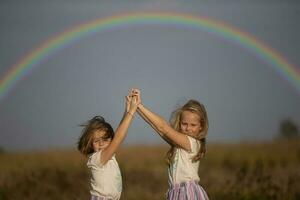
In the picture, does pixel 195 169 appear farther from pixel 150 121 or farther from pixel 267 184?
pixel 267 184

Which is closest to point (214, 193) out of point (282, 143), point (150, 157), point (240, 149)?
point (150, 157)

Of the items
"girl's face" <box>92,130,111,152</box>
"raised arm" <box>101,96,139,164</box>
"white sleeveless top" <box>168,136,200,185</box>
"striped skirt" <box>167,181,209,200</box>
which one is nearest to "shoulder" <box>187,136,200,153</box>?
"white sleeveless top" <box>168,136,200,185</box>

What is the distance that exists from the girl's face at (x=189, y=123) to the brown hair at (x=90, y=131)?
0.64 m

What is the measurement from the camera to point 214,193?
441 inches

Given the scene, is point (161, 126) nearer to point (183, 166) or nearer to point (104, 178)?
point (183, 166)

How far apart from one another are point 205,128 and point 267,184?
511cm

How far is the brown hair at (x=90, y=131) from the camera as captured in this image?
507 cm

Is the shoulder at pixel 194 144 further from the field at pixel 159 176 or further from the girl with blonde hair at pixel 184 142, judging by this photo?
the field at pixel 159 176

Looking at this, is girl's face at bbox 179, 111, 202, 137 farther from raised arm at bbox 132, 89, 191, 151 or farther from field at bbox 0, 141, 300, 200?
field at bbox 0, 141, 300, 200

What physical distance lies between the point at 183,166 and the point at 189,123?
38cm

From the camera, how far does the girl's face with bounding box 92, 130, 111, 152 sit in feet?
16.7

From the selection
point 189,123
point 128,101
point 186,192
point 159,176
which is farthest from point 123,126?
point 159,176

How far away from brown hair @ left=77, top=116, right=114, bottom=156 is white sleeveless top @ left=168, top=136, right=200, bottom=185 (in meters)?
0.61

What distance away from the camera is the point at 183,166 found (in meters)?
5.10
